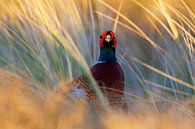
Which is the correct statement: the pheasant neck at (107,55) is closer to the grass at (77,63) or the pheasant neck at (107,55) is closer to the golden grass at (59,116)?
the grass at (77,63)

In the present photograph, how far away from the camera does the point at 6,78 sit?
2.49 meters

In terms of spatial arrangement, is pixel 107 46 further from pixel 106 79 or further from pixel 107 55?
pixel 106 79

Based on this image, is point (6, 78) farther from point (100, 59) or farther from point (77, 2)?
point (77, 2)

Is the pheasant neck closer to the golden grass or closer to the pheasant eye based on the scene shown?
the pheasant eye

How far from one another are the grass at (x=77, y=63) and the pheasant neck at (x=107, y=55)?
0.27 ft

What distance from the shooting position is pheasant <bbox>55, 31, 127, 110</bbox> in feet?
9.30

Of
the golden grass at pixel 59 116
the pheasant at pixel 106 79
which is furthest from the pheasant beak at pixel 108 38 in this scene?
the golden grass at pixel 59 116

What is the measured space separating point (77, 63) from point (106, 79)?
0.59ft

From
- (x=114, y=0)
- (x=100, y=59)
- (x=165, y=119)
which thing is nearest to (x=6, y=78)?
(x=165, y=119)

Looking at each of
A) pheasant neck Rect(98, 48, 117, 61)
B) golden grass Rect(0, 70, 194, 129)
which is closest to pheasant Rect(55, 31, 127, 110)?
pheasant neck Rect(98, 48, 117, 61)

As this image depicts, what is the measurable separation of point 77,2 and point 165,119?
6.28 ft

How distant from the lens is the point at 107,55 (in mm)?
3717

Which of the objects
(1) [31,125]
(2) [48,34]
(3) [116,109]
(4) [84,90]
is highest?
(2) [48,34]

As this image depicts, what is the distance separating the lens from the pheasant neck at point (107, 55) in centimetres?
369
